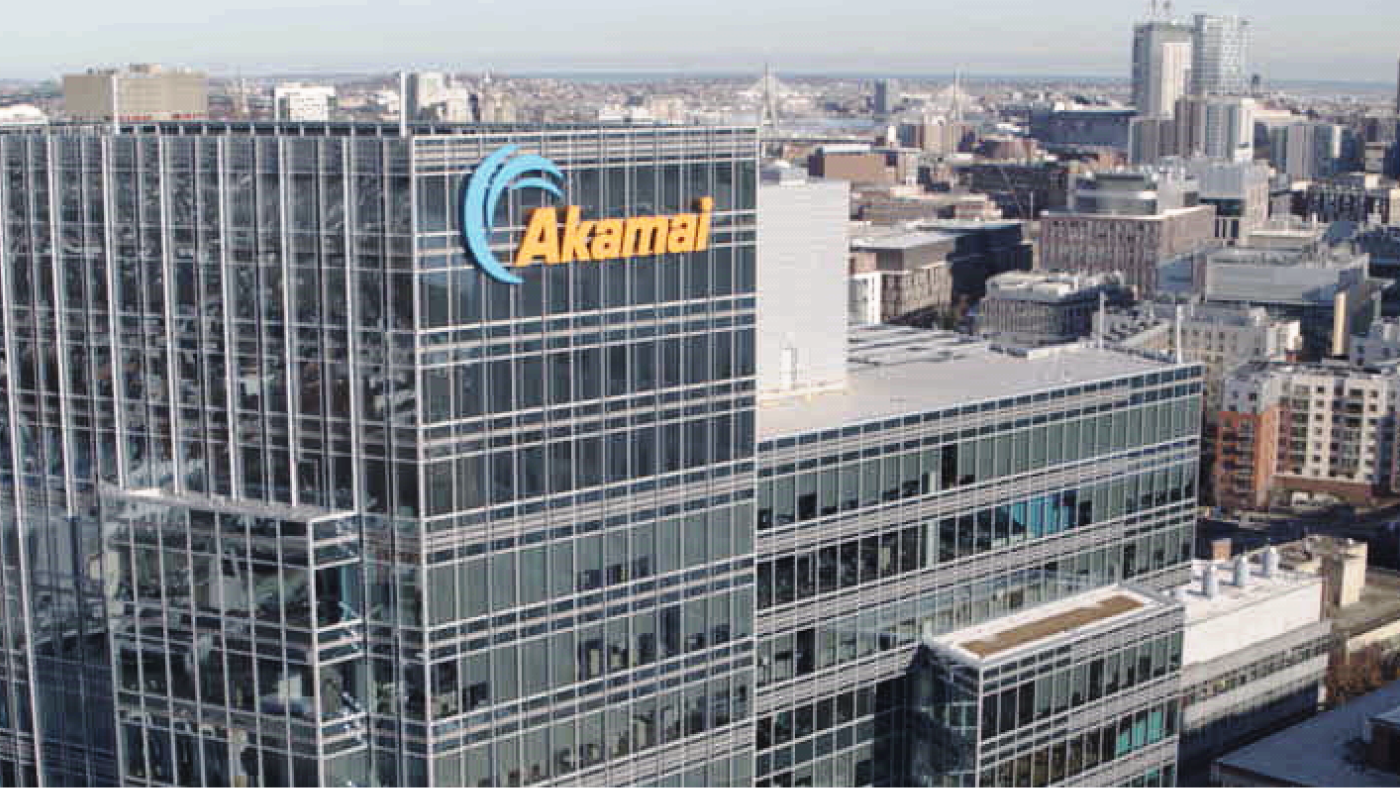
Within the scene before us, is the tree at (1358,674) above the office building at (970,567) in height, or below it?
below

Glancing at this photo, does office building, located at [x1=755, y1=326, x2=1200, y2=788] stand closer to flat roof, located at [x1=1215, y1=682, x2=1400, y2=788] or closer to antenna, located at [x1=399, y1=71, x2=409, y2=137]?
flat roof, located at [x1=1215, y1=682, x2=1400, y2=788]

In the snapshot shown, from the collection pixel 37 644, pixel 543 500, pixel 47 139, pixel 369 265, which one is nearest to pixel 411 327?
pixel 369 265

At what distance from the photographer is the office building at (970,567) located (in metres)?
54.2

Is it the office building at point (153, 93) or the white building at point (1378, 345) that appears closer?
the office building at point (153, 93)

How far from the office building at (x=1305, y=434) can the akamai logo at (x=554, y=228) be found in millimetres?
125148

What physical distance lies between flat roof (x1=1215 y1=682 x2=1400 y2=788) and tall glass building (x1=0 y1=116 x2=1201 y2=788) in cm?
1746

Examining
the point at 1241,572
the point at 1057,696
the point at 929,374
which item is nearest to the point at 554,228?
the point at 1057,696

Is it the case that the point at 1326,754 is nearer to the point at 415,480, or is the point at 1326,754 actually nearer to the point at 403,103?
the point at 415,480

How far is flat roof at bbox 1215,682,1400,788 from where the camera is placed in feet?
221

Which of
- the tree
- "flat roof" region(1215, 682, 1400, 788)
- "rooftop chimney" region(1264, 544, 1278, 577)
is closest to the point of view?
"flat roof" region(1215, 682, 1400, 788)

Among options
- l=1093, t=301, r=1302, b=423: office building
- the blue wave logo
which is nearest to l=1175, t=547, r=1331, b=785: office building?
the blue wave logo

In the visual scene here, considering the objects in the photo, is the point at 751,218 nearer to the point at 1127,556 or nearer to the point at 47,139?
the point at 47,139

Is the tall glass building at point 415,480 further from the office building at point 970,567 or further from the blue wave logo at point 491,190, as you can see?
the office building at point 970,567

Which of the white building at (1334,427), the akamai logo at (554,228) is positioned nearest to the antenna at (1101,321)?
the white building at (1334,427)
